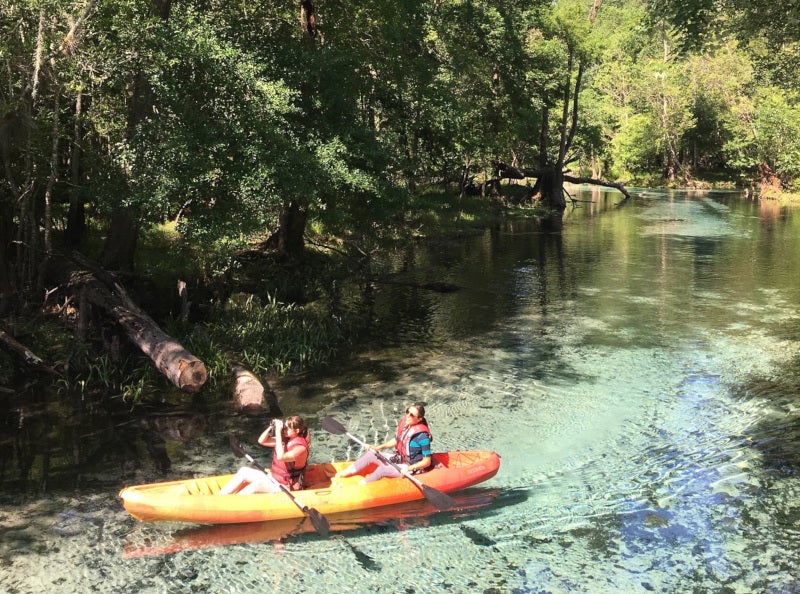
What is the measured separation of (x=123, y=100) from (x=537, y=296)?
439 inches

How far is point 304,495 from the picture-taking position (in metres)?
6.91

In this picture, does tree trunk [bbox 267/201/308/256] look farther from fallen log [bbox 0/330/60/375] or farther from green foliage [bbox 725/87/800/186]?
green foliage [bbox 725/87/800/186]

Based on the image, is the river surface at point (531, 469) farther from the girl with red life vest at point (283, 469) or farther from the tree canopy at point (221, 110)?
the tree canopy at point (221, 110)

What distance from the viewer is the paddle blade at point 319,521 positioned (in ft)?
21.2

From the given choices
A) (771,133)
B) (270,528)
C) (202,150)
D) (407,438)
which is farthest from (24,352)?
(771,133)

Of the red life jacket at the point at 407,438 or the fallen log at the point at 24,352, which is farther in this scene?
the fallen log at the point at 24,352

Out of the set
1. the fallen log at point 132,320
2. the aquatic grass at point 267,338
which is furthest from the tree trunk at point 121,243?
the aquatic grass at point 267,338

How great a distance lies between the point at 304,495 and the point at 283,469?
364 mm

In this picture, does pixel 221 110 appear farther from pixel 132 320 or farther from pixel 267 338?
pixel 267 338

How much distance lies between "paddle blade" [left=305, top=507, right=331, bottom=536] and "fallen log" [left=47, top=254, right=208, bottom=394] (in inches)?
143

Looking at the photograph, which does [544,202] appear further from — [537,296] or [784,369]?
[784,369]

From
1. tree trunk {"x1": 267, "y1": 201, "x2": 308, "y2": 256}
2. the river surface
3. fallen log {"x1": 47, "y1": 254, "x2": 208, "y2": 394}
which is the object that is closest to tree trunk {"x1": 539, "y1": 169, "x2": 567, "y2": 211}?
the river surface

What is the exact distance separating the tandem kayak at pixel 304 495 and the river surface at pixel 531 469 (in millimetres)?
193

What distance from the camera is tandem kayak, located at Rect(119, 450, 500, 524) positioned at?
6.50 meters
